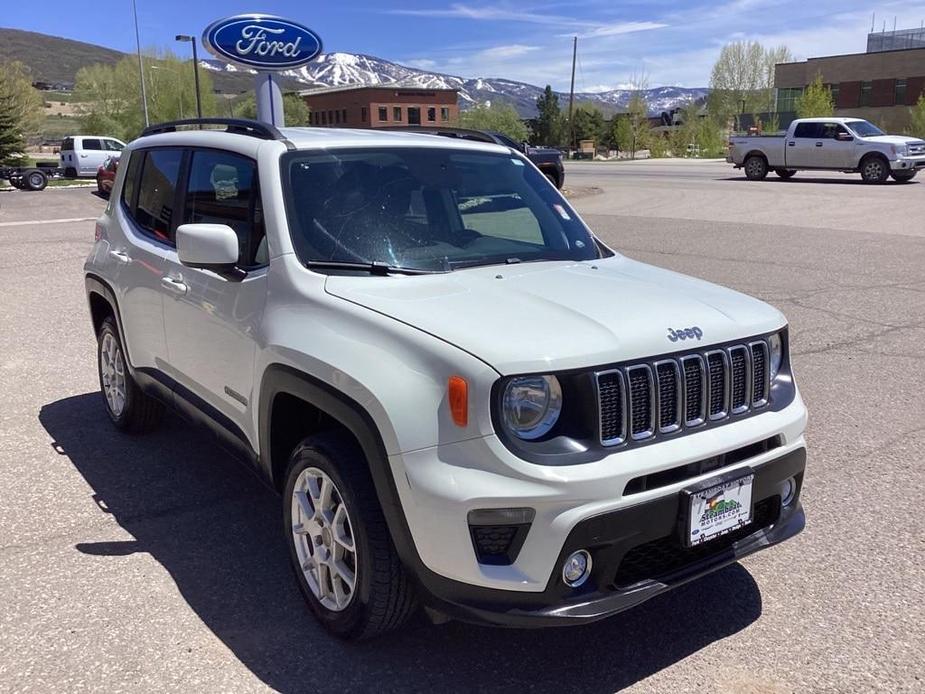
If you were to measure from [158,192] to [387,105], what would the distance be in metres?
107

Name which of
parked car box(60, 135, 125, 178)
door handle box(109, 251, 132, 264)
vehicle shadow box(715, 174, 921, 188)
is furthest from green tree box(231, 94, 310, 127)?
door handle box(109, 251, 132, 264)

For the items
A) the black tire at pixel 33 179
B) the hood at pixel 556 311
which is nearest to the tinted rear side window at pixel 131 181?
the hood at pixel 556 311

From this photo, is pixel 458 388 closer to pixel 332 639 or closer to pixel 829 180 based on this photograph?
pixel 332 639

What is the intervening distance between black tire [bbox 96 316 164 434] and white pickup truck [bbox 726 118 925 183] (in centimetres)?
2456

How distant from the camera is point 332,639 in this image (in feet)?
10.2

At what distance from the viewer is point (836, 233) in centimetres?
1445

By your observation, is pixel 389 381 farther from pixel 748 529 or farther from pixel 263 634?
pixel 748 529

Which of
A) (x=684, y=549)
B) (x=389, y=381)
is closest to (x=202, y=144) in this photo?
(x=389, y=381)

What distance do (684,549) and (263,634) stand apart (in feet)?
5.21

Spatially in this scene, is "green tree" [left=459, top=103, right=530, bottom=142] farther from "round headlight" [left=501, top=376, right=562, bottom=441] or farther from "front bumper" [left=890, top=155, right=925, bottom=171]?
"round headlight" [left=501, top=376, right=562, bottom=441]

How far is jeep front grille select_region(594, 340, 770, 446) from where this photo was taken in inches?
104

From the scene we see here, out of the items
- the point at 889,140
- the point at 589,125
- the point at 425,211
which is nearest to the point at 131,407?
the point at 425,211

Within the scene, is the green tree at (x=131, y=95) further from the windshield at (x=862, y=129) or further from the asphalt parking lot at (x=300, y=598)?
the asphalt parking lot at (x=300, y=598)

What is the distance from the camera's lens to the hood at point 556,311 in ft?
8.54
